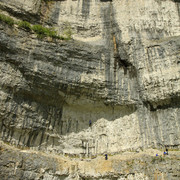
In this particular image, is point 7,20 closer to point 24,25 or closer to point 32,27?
point 24,25

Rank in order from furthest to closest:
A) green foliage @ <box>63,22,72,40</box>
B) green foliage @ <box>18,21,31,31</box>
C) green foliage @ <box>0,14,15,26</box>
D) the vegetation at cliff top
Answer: green foliage @ <box>63,22,72,40</box>, green foliage @ <box>18,21,31,31</box>, the vegetation at cliff top, green foliage @ <box>0,14,15,26</box>

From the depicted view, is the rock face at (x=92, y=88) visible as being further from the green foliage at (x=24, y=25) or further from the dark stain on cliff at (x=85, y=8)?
the dark stain on cliff at (x=85, y=8)

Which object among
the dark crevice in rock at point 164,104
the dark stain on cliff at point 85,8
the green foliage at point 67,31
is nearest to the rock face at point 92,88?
the dark crevice in rock at point 164,104

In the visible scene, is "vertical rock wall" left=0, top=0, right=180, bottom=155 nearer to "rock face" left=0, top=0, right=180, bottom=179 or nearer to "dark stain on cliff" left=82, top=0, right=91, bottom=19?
"rock face" left=0, top=0, right=180, bottom=179

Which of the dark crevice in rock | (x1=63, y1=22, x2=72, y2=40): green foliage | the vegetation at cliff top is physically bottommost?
the dark crevice in rock

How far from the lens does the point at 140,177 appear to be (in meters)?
12.0

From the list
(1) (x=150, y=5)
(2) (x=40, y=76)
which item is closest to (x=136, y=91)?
(2) (x=40, y=76)

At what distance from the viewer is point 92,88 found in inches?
592

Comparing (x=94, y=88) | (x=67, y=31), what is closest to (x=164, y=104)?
(x=94, y=88)

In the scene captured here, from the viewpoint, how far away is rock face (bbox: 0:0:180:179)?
13.7 metres

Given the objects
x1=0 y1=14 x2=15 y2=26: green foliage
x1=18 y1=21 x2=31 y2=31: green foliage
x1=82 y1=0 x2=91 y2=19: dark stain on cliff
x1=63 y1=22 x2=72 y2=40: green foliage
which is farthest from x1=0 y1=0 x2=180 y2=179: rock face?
x1=82 y1=0 x2=91 y2=19: dark stain on cliff

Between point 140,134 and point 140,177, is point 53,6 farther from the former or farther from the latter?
point 140,177

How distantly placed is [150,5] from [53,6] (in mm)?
7812

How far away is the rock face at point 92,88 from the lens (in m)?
13.7
